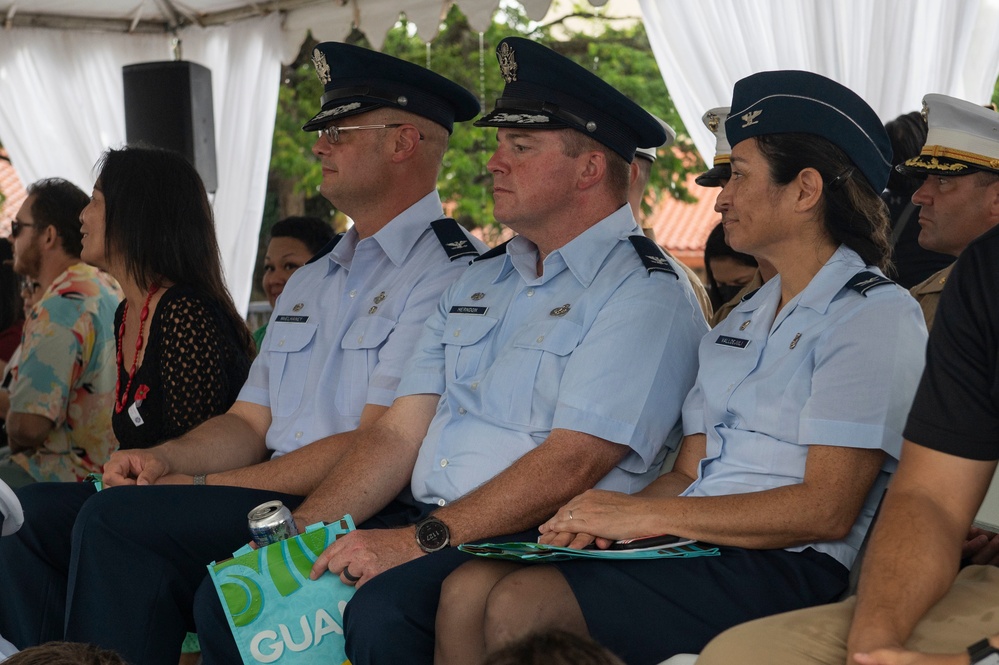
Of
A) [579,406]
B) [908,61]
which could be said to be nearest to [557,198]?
[579,406]

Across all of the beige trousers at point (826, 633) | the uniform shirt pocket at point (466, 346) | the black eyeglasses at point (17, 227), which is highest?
the uniform shirt pocket at point (466, 346)

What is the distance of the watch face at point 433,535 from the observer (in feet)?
7.77

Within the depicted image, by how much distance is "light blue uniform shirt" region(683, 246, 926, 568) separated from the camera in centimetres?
204

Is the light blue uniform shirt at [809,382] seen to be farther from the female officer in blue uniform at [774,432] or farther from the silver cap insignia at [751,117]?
the silver cap insignia at [751,117]

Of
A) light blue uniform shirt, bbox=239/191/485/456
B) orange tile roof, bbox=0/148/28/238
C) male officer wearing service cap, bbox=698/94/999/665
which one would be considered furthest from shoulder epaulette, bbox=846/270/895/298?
orange tile roof, bbox=0/148/28/238

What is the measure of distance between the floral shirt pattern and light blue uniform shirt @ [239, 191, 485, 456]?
91 centimetres

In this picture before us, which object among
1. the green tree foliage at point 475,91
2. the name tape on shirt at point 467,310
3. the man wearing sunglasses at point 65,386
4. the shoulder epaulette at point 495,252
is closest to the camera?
the name tape on shirt at point 467,310

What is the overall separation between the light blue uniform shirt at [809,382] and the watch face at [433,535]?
51cm

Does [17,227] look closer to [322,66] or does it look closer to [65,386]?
[65,386]

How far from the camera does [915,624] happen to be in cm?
172

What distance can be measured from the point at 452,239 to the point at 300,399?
0.62 metres

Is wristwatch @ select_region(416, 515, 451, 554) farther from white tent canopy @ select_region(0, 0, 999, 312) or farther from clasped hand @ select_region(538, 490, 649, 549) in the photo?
white tent canopy @ select_region(0, 0, 999, 312)

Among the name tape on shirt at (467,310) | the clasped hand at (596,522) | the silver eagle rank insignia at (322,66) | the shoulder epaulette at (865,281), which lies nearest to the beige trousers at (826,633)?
the clasped hand at (596,522)

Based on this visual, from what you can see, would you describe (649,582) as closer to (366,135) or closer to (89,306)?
(366,135)
